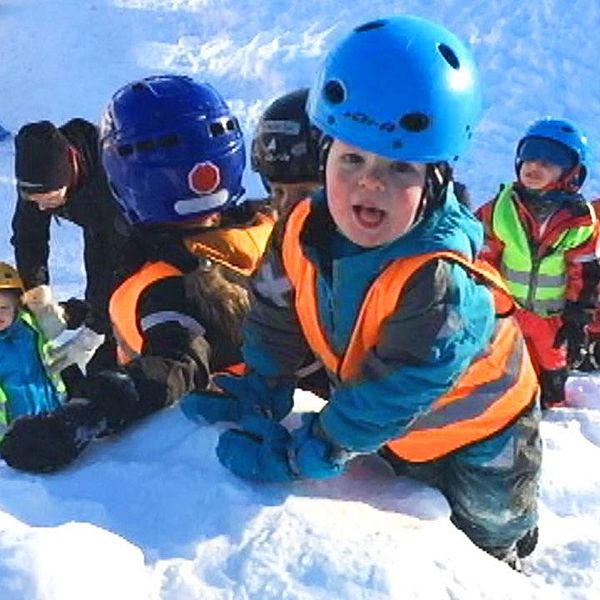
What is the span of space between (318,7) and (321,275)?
51.1 ft

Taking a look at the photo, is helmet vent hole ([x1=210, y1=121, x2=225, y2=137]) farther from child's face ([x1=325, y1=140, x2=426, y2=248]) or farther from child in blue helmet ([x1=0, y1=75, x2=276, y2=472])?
child's face ([x1=325, y1=140, x2=426, y2=248])

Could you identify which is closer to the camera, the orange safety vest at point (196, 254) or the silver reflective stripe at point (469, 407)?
the silver reflective stripe at point (469, 407)

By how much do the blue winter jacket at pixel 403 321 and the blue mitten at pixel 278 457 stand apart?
0.06 m

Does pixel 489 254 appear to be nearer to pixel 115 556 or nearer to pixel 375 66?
pixel 375 66

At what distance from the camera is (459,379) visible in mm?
3250

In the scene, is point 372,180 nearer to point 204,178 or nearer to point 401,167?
point 401,167

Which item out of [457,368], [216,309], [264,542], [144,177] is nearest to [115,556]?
[264,542]

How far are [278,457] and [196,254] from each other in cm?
90

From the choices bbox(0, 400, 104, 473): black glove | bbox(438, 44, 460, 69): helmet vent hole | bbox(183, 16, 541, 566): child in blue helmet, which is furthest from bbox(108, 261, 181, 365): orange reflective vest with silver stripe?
bbox(438, 44, 460, 69): helmet vent hole

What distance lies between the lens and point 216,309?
3.80 m

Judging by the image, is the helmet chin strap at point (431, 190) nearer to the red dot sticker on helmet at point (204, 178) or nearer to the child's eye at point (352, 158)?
the child's eye at point (352, 158)

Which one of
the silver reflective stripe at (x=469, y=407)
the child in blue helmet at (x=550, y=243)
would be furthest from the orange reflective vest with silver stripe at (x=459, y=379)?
the child in blue helmet at (x=550, y=243)

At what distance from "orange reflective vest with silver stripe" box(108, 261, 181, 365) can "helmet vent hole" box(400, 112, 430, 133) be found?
104 centimetres

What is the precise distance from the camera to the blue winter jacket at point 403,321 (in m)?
3.01
